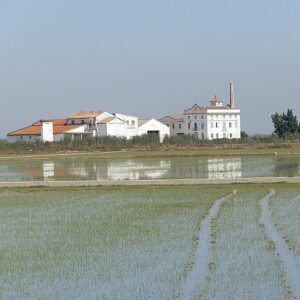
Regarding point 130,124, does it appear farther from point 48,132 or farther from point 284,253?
point 284,253

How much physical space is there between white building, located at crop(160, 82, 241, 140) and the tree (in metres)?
5.42

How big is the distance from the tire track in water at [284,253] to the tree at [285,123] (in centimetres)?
7612

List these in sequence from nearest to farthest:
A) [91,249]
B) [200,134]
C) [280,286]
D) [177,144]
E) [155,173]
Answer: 1. [280,286]
2. [91,249]
3. [155,173]
4. [177,144]
5. [200,134]

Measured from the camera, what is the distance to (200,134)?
94625 mm

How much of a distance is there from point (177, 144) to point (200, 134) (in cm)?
2184

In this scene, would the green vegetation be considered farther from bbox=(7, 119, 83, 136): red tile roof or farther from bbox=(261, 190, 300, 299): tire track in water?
bbox=(261, 190, 300, 299): tire track in water

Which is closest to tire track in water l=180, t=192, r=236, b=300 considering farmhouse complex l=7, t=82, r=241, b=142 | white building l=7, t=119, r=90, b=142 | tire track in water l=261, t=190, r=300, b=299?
tire track in water l=261, t=190, r=300, b=299

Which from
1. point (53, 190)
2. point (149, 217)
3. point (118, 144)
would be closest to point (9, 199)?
point (53, 190)

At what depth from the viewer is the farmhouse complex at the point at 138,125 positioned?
276 feet

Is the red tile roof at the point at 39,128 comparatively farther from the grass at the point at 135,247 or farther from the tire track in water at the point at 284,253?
the tire track in water at the point at 284,253

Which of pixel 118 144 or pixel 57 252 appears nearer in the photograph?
pixel 57 252

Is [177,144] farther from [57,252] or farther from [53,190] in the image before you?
[57,252]

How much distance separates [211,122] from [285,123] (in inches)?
380

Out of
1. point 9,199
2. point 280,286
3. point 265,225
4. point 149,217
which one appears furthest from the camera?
point 9,199
